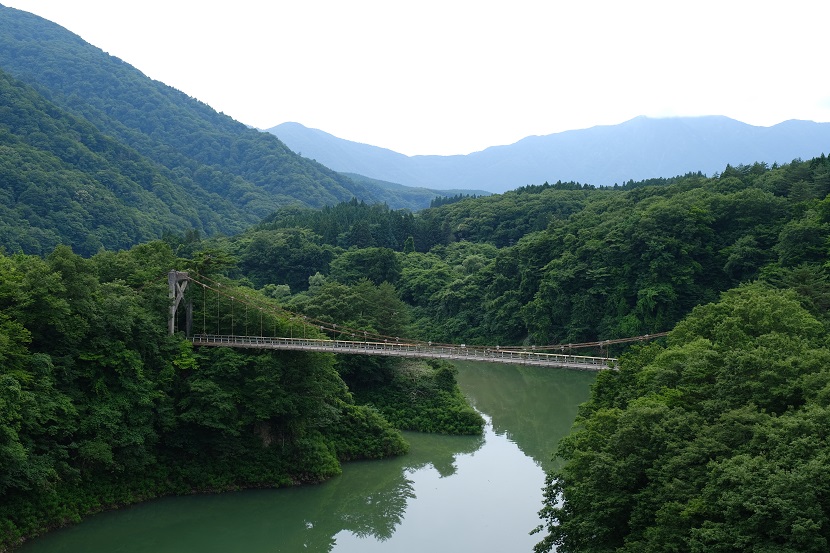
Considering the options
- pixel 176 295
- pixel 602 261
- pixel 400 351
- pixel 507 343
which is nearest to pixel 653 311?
pixel 602 261

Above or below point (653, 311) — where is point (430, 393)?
below

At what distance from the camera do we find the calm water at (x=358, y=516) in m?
19.3

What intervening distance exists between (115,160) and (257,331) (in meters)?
80.5

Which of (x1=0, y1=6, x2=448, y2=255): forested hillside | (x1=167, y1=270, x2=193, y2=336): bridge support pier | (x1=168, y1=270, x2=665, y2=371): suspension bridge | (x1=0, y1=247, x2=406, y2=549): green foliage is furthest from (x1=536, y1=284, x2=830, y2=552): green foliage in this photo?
(x1=0, y1=6, x2=448, y2=255): forested hillside

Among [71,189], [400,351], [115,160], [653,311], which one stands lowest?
[400,351]

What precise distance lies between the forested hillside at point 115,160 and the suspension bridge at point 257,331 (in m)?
43.8

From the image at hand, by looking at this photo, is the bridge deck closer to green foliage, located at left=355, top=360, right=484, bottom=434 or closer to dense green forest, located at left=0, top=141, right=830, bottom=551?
dense green forest, located at left=0, top=141, right=830, bottom=551

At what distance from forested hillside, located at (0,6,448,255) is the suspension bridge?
144 feet

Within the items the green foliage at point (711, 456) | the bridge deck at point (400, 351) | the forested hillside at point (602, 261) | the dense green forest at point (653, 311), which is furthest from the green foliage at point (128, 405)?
the forested hillside at point (602, 261)

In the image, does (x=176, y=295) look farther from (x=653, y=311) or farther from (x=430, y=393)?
(x=653, y=311)

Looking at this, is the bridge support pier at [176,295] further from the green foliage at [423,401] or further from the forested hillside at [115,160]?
the forested hillside at [115,160]

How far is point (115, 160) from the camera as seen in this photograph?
97625 millimetres

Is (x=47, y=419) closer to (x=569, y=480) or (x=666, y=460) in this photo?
(x=569, y=480)

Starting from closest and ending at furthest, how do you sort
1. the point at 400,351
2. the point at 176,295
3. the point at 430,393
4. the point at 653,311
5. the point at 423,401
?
→ 1. the point at 176,295
2. the point at 400,351
3. the point at 423,401
4. the point at 430,393
5. the point at 653,311
